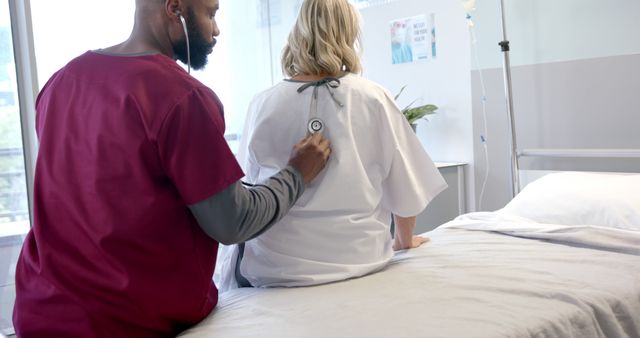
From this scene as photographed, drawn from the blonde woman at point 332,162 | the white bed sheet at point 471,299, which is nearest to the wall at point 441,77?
the white bed sheet at point 471,299

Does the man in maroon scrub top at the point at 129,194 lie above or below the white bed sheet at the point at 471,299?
above

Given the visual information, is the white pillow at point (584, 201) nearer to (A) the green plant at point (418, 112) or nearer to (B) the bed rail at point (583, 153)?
(B) the bed rail at point (583, 153)

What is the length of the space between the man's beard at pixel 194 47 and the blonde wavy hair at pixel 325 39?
1.34ft

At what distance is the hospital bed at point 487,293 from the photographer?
119 cm

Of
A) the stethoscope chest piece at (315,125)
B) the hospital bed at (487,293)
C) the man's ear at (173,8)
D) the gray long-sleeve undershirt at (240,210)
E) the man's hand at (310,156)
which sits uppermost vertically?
the man's ear at (173,8)

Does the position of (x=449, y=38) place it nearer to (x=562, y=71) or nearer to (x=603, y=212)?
(x=562, y=71)

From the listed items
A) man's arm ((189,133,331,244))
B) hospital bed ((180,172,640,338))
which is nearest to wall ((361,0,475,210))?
hospital bed ((180,172,640,338))

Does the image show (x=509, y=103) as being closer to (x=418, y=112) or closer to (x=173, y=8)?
(x=418, y=112)

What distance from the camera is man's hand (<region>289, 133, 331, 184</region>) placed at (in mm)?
1429

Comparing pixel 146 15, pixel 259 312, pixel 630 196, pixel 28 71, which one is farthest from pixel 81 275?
pixel 630 196

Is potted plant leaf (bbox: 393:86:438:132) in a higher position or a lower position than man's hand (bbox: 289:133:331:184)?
higher

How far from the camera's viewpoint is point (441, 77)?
3.11m

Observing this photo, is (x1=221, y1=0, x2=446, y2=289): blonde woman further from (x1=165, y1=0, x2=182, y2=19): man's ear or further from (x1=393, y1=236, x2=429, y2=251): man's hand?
(x1=165, y1=0, x2=182, y2=19): man's ear

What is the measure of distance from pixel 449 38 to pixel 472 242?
1.45 meters
